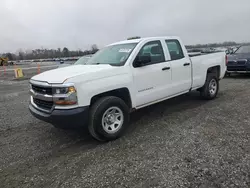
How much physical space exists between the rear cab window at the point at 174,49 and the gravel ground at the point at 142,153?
1.43 meters

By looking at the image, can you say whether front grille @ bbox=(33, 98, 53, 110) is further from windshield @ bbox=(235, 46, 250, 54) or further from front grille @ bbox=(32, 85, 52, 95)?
windshield @ bbox=(235, 46, 250, 54)

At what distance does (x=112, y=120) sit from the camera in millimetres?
3988

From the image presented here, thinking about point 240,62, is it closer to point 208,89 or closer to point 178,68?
point 208,89

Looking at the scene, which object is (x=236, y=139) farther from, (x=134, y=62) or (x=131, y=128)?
(x=134, y=62)

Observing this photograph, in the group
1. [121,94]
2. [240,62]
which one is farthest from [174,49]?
[240,62]

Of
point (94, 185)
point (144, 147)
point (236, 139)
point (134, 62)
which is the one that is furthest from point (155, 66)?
point (94, 185)

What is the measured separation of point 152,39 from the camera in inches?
190

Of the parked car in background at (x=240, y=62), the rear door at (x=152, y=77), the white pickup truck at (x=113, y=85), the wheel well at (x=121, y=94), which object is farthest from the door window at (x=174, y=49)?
the parked car in background at (x=240, y=62)

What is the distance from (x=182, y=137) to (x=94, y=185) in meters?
1.94

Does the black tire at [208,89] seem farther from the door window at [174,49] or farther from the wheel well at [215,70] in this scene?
the door window at [174,49]

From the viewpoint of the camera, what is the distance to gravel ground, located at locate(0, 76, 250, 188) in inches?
110

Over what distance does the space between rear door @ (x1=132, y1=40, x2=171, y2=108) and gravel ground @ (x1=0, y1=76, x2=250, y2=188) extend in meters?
0.65

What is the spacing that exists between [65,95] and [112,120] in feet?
3.43

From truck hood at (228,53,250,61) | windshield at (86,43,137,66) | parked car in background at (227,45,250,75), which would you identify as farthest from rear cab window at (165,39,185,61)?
truck hood at (228,53,250,61)
